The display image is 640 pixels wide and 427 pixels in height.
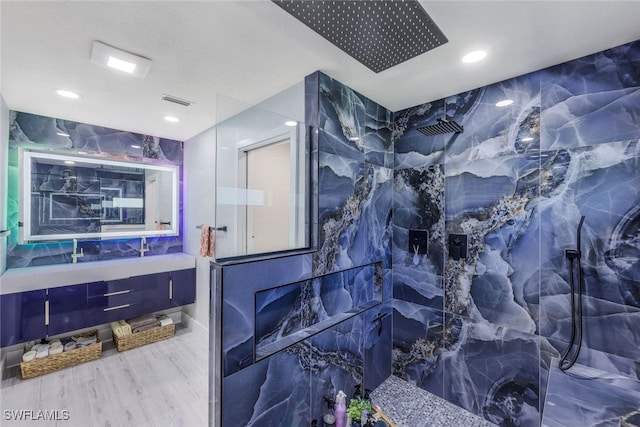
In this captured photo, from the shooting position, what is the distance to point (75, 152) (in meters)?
2.74

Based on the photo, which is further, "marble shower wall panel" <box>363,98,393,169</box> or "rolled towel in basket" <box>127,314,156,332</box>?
"rolled towel in basket" <box>127,314,156,332</box>

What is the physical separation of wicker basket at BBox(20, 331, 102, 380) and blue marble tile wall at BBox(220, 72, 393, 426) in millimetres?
2281

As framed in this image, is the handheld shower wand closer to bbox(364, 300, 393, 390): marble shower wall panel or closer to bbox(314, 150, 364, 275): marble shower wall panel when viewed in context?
bbox(364, 300, 393, 390): marble shower wall panel

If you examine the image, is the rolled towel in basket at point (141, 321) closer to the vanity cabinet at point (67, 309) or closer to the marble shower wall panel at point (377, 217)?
the vanity cabinet at point (67, 309)

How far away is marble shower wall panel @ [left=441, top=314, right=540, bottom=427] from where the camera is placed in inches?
67.4

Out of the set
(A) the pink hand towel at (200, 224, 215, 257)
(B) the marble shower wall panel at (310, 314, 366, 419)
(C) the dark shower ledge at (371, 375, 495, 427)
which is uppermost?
(A) the pink hand towel at (200, 224, 215, 257)

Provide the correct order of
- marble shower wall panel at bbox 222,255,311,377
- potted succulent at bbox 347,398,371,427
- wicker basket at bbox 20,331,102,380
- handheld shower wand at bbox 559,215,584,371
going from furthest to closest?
wicker basket at bbox 20,331,102,380 → potted succulent at bbox 347,398,371,427 → handheld shower wand at bbox 559,215,584,371 → marble shower wall panel at bbox 222,255,311,377

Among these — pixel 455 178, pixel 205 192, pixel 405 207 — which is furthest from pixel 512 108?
pixel 205 192

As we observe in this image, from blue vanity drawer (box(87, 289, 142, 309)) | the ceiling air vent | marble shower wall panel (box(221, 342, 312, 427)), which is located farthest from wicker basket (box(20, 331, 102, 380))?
the ceiling air vent

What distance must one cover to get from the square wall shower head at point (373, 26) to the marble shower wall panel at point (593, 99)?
899mm

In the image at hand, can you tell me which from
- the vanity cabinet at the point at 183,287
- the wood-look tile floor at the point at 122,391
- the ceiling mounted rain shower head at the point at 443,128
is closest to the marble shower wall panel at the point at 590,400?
the ceiling mounted rain shower head at the point at 443,128

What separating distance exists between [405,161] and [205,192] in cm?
224

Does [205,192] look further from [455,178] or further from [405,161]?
[455,178]

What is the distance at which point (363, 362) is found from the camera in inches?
80.9
